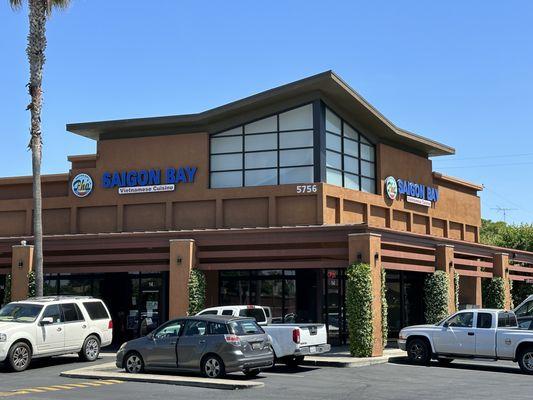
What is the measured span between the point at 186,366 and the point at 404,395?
18.0ft

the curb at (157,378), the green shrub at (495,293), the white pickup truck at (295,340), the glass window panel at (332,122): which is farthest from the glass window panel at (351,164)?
the curb at (157,378)

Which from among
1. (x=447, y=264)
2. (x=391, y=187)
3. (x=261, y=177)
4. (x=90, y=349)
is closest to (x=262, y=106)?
(x=261, y=177)

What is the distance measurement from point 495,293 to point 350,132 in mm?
10467

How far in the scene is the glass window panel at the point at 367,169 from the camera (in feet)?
103

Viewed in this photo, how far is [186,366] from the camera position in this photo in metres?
17.6

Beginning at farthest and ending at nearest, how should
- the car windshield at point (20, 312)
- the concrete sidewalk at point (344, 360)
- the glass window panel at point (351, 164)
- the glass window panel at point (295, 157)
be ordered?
the glass window panel at point (351, 164)
the glass window panel at point (295, 157)
the concrete sidewalk at point (344, 360)
the car windshield at point (20, 312)

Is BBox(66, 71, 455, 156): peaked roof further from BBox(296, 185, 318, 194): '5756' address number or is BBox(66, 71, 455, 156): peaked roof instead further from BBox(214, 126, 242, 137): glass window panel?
BBox(296, 185, 318, 194): '5756' address number

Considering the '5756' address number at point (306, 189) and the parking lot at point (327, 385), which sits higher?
the '5756' address number at point (306, 189)

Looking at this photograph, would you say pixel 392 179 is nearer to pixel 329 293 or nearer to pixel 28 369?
pixel 329 293

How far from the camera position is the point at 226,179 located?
30.0 metres

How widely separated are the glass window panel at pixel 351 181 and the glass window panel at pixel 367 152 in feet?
4.14

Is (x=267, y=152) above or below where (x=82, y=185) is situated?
above

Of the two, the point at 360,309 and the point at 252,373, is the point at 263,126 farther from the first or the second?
the point at 252,373

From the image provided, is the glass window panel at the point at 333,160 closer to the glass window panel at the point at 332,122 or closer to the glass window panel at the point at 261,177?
the glass window panel at the point at 332,122
